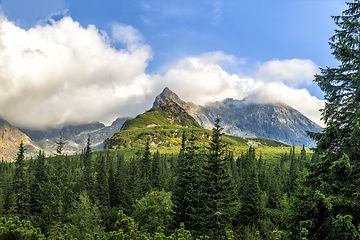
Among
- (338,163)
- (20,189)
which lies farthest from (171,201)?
(20,189)

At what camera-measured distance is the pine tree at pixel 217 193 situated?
84.9 feet

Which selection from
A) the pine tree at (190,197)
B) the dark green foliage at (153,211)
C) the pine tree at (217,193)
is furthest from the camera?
the dark green foliage at (153,211)

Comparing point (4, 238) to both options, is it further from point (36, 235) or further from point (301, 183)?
point (301, 183)

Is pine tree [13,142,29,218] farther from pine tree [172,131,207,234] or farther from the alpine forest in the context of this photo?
pine tree [172,131,207,234]

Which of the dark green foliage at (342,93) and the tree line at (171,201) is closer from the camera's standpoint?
the dark green foliage at (342,93)

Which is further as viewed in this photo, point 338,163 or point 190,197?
point 190,197

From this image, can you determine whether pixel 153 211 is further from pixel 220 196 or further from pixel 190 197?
pixel 220 196

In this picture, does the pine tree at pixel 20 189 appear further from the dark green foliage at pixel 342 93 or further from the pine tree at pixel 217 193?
the dark green foliage at pixel 342 93

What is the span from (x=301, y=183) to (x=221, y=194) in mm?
14970

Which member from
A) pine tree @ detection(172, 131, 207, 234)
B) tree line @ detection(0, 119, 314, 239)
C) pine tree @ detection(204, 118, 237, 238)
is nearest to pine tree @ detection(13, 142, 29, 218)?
tree line @ detection(0, 119, 314, 239)

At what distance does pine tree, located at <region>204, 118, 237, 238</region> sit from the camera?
25.9 metres

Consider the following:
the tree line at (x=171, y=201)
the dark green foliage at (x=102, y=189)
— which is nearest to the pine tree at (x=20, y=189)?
the tree line at (x=171, y=201)

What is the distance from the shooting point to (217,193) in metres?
26.9

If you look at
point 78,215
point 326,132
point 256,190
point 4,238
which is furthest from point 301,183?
point 78,215
